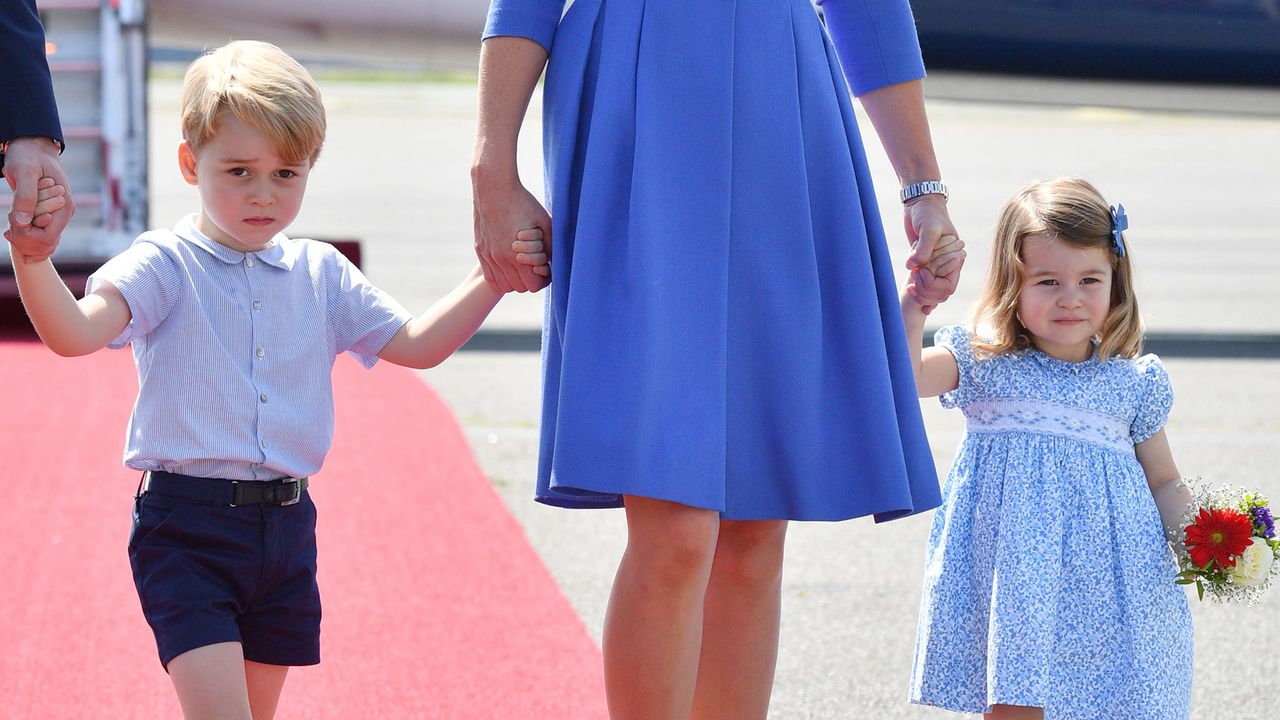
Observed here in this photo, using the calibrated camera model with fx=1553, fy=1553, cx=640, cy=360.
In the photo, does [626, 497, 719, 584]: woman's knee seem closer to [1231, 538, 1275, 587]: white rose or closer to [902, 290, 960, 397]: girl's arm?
[902, 290, 960, 397]: girl's arm

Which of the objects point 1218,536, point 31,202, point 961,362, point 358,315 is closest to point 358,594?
point 358,315

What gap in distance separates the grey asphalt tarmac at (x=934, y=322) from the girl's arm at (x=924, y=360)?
617 mm

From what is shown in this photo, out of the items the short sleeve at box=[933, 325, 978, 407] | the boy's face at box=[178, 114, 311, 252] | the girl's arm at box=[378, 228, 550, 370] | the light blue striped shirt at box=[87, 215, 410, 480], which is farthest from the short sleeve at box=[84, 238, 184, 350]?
the short sleeve at box=[933, 325, 978, 407]

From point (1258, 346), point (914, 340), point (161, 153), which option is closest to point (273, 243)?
point (914, 340)

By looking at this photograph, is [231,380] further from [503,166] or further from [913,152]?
[913,152]

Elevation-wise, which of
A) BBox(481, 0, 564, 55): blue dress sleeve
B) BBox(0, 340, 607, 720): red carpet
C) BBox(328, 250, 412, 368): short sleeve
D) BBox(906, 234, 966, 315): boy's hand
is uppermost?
BBox(481, 0, 564, 55): blue dress sleeve

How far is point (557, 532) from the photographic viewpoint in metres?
4.45

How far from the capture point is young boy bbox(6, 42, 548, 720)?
2230 millimetres

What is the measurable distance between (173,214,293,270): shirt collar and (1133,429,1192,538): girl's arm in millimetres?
1509

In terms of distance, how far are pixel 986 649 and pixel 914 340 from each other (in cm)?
55

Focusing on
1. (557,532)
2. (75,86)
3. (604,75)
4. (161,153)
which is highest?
(161,153)

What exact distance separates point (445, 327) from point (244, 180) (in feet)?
1.24

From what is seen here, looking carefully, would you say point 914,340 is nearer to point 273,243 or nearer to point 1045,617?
point 1045,617

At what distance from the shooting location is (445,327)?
7.98 feet
